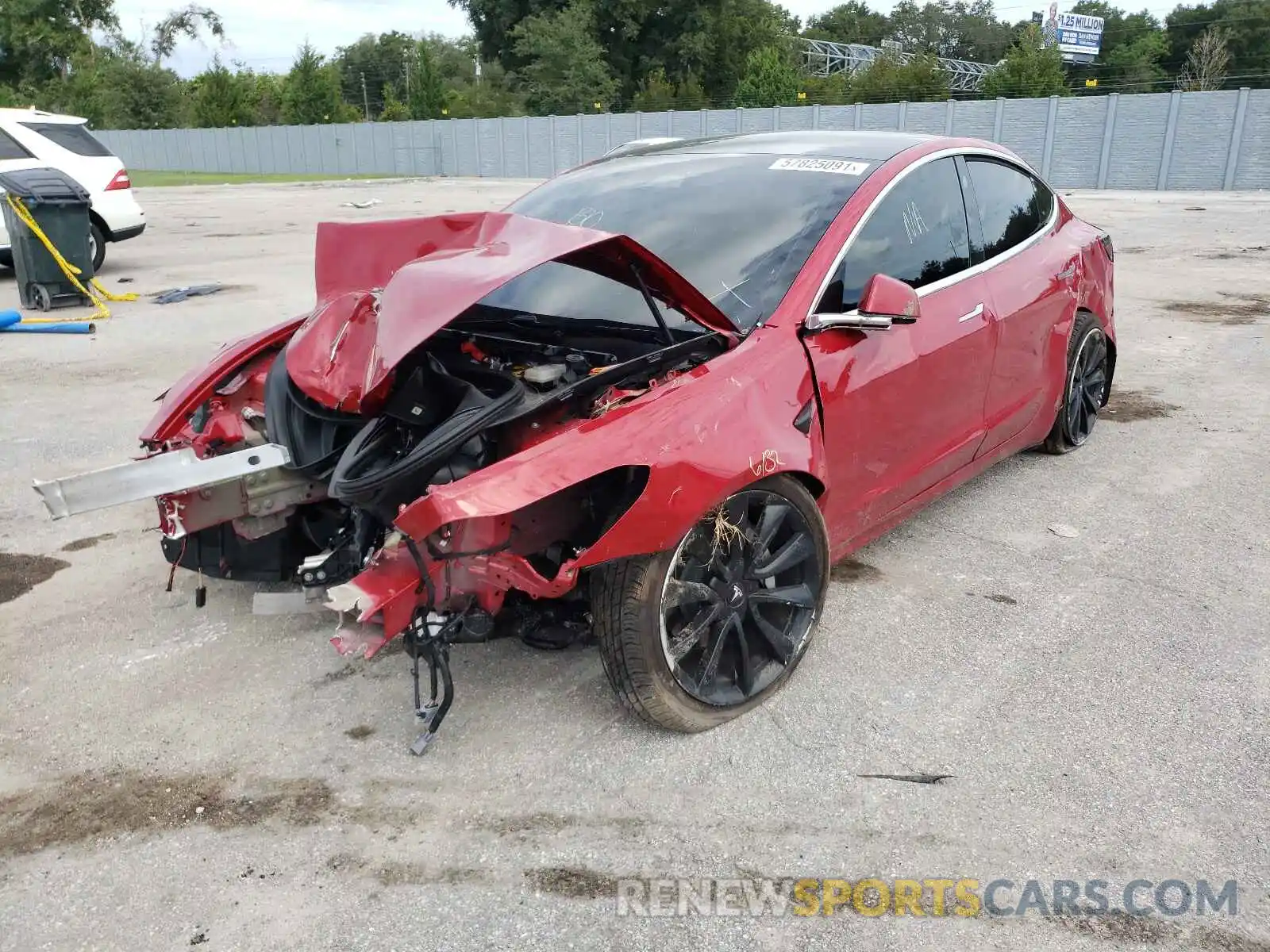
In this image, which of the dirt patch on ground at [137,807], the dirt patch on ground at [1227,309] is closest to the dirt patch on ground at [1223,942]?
the dirt patch on ground at [137,807]

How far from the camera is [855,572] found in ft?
12.9

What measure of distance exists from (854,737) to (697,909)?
0.83 meters

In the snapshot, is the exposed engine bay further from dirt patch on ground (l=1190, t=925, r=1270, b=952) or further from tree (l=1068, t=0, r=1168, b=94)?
tree (l=1068, t=0, r=1168, b=94)

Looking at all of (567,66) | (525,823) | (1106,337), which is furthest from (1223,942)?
(567,66)

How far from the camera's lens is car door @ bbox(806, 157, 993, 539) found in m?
3.18

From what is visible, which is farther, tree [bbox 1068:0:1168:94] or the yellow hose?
tree [bbox 1068:0:1168:94]

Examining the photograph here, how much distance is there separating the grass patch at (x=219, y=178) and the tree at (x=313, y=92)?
7781 millimetres

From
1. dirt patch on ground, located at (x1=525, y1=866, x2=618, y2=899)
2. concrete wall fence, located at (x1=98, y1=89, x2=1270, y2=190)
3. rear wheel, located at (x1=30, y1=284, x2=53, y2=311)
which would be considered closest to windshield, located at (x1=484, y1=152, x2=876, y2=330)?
dirt patch on ground, located at (x1=525, y1=866, x2=618, y2=899)

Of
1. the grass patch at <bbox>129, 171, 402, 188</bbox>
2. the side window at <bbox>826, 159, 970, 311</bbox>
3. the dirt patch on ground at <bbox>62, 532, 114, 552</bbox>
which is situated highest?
the side window at <bbox>826, 159, 970, 311</bbox>

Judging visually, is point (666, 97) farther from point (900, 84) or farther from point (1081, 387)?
point (1081, 387)

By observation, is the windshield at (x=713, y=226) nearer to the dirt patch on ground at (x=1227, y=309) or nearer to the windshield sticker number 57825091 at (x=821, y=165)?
the windshield sticker number 57825091 at (x=821, y=165)

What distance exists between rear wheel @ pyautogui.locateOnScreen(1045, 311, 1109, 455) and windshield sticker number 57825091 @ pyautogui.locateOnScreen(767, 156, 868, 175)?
70.5 inches

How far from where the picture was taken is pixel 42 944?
7.09ft

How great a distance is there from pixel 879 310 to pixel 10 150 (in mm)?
11356
